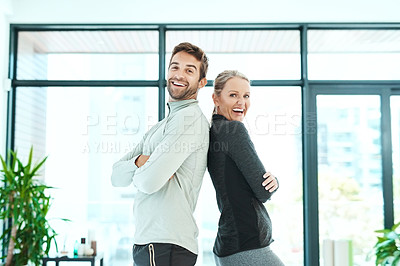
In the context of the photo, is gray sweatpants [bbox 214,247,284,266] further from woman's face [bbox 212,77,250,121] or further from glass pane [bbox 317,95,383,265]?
glass pane [bbox 317,95,383,265]

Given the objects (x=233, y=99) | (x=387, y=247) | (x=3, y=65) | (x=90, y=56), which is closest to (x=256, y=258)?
(x=233, y=99)

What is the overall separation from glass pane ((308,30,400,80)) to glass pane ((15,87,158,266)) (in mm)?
1483

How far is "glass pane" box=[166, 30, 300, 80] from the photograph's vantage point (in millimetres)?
3871

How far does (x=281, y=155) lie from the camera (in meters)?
3.82

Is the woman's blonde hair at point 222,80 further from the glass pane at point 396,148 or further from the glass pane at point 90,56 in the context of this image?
the glass pane at point 396,148

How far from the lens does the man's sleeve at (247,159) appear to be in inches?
69.4

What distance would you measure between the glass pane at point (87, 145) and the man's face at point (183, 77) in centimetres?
191

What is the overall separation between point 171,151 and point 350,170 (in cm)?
259

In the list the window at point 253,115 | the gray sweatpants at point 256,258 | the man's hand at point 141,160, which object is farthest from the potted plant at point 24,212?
the gray sweatpants at point 256,258

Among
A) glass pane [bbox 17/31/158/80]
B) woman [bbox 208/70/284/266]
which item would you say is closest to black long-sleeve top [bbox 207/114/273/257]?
woman [bbox 208/70/284/266]

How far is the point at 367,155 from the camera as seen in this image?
3.87 m
